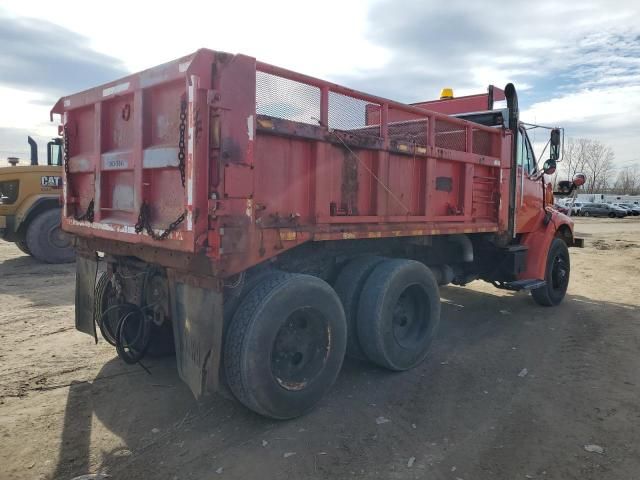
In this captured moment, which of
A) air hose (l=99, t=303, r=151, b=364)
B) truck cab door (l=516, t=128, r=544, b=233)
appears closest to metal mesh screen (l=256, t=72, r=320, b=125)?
air hose (l=99, t=303, r=151, b=364)

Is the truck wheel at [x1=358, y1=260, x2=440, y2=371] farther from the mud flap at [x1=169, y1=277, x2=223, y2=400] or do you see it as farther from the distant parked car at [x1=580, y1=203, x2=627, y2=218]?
the distant parked car at [x1=580, y1=203, x2=627, y2=218]

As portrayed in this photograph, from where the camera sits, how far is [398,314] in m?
5.09

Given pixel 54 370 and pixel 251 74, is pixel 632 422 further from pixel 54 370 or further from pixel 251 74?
pixel 54 370

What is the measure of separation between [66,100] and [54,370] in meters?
2.62

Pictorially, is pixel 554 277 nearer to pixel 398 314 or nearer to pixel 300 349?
pixel 398 314

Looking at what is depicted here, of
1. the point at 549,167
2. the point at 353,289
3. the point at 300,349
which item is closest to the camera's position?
the point at 300,349

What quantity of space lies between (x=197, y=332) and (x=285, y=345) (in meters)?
0.73

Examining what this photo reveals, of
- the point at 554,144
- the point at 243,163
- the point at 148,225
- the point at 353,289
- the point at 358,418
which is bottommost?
the point at 358,418

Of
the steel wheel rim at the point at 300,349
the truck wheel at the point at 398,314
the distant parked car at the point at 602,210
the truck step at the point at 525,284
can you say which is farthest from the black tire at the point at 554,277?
the distant parked car at the point at 602,210

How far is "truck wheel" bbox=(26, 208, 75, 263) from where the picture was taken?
10.6 m

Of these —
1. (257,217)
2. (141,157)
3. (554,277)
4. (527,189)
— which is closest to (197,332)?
(257,217)

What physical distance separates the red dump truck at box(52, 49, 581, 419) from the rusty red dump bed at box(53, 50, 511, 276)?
0.01 meters

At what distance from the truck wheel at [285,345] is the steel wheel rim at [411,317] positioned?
1.09 m

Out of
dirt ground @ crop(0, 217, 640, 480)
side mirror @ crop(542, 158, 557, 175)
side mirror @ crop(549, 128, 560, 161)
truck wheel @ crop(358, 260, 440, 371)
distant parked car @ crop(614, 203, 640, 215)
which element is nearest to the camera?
dirt ground @ crop(0, 217, 640, 480)
